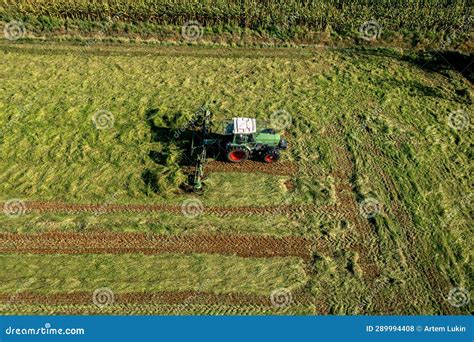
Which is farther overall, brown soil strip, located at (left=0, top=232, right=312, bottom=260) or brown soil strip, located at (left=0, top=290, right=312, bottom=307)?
brown soil strip, located at (left=0, top=232, right=312, bottom=260)

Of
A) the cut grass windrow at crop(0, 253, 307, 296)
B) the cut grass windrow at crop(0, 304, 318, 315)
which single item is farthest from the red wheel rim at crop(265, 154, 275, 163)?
the cut grass windrow at crop(0, 304, 318, 315)

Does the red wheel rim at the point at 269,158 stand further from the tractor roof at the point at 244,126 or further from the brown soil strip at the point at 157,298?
the brown soil strip at the point at 157,298

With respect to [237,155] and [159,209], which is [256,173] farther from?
[159,209]

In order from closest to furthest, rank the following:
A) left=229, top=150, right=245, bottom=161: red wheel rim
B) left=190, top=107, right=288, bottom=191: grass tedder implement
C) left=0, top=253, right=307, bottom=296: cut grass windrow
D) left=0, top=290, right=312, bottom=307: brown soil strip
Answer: left=0, top=290, right=312, bottom=307: brown soil strip
left=0, top=253, right=307, bottom=296: cut grass windrow
left=190, top=107, right=288, bottom=191: grass tedder implement
left=229, top=150, right=245, bottom=161: red wheel rim

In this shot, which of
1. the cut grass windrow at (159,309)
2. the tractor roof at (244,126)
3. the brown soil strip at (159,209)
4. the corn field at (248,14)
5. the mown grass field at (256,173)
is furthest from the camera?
the corn field at (248,14)

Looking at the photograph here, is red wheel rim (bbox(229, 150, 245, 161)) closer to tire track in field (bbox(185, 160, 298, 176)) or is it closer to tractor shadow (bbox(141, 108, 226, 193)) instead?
tire track in field (bbox(185, 160, 298, 176))

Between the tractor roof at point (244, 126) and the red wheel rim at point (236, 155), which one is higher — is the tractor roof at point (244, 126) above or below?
above

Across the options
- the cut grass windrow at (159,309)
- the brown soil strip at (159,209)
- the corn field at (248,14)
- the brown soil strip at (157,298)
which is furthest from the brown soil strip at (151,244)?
the corn field at (248,14)
